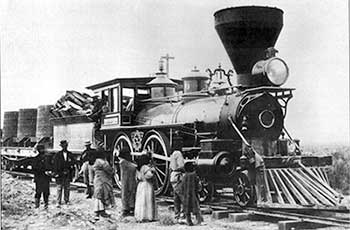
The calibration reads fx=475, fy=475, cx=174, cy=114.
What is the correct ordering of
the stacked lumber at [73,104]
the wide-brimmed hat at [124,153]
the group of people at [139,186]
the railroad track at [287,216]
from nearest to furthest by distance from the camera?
1. the railroad track at [287,216]
2. the group of people at [139,186]
3. the wide-brimmed hat at [124,153]
4. the stacked lumber at [73,104]

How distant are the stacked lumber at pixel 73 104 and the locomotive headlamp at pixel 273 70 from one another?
5792mm

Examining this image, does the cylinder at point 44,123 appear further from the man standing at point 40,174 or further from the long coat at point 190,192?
the long coat at point 190,192

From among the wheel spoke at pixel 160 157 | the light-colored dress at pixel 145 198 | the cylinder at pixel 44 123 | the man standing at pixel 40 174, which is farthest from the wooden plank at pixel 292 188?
the cylinder at pixel 44 123

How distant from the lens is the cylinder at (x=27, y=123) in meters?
16.8

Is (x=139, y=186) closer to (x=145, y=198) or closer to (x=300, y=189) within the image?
(x=145, y=198)

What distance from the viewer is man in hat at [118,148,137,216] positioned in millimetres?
8109

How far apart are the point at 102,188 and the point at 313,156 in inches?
144

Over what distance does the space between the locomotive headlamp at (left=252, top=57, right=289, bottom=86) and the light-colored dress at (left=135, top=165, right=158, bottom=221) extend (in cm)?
258

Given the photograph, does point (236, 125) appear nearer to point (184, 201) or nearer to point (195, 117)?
point (195, 117)

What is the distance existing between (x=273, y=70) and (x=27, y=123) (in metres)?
11.1

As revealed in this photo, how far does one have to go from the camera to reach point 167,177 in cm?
963

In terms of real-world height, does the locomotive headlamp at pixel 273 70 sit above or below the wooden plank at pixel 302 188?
above

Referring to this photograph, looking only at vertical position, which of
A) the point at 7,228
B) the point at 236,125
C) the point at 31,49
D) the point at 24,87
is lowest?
the point at 7,228

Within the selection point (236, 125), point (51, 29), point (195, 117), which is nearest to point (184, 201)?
point (236, 125)
